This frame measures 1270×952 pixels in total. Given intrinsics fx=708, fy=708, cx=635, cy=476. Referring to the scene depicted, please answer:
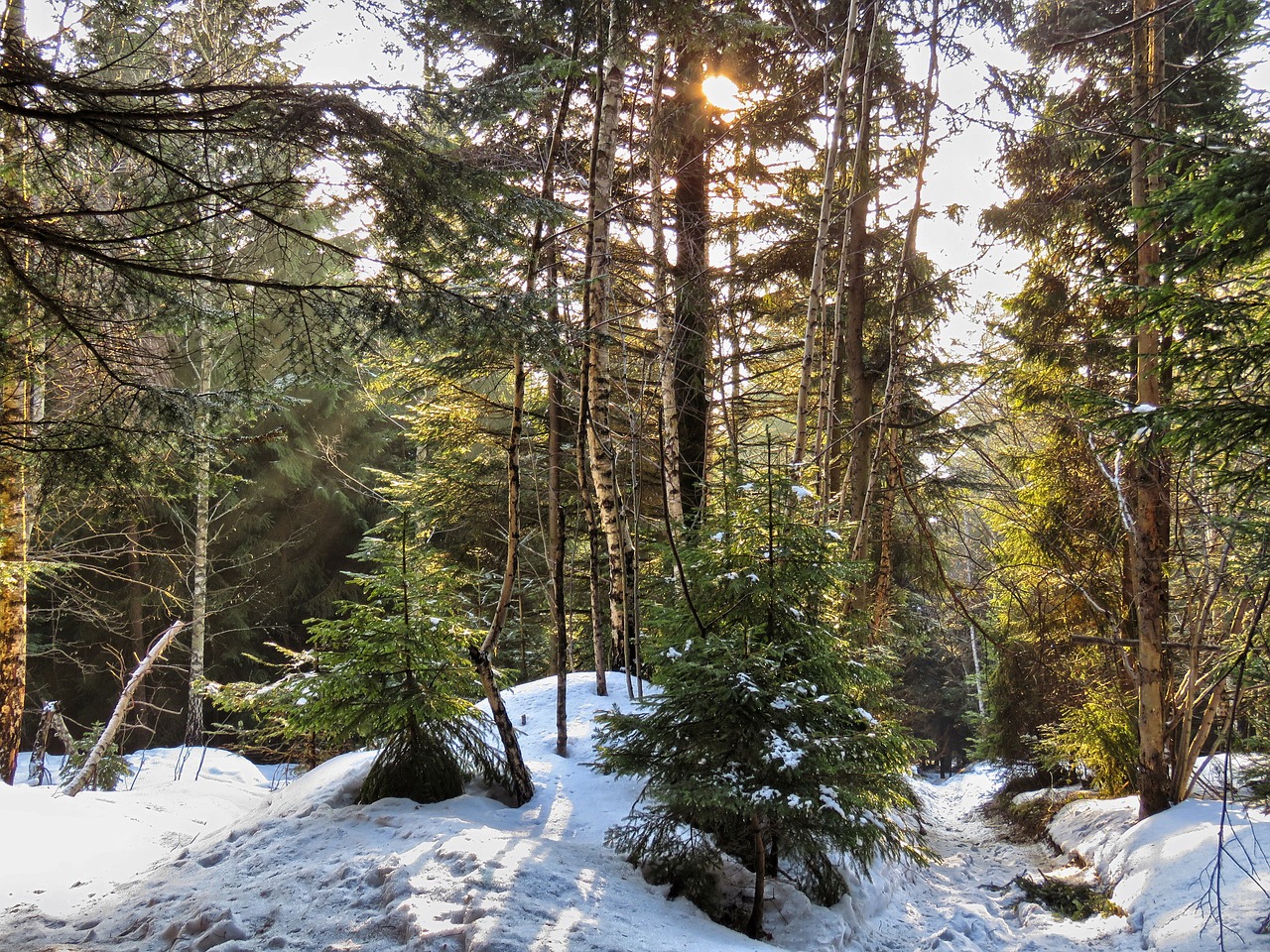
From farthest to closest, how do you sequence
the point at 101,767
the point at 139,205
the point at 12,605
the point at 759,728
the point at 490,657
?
the point at 101,767 < the point at 12,605 < the point at 490,657 < the point at 759,728 < the point at 139,205

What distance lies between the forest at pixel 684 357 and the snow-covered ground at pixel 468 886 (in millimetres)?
432

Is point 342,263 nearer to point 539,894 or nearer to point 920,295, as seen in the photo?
point 539,894

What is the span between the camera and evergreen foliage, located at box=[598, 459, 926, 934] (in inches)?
156

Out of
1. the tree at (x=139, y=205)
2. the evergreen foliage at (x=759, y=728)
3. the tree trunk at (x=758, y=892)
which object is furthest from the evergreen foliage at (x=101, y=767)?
the tree trunk at (x=758, y=892)

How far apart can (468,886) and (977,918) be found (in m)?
4.29

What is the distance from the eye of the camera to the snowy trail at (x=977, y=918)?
4.91 meters

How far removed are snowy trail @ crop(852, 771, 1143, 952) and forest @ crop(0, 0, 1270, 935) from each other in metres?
0.78

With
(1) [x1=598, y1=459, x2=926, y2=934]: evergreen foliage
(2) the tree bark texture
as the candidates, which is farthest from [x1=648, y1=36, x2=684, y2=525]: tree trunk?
(2) the tree bark texture

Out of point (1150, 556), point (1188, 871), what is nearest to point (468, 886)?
point (1188, 871)

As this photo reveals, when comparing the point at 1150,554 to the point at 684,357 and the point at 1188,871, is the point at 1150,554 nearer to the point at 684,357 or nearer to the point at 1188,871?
the point at 1188,871

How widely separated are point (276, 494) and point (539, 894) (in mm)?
14901

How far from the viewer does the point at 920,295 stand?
10.6 metres

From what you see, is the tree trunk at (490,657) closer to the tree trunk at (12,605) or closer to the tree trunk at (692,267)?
the tree trunk at (692,267)

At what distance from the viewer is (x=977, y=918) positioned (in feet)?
18.2
